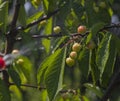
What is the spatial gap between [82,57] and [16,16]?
0.34 meters

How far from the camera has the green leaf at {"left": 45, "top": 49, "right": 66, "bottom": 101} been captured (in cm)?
144

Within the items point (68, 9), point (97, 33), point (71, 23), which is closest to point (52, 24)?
point (71, 23)

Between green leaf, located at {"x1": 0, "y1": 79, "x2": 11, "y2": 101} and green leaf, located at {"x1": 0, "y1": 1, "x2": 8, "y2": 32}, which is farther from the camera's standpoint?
green leaf, located at {"x1": 0, "y1": 1, "x2": 8, "y2": 32}

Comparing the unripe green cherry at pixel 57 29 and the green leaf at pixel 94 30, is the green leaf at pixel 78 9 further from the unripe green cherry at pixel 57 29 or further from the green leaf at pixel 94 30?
the green leaf at pixel 94 30

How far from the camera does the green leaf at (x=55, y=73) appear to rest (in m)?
1.44

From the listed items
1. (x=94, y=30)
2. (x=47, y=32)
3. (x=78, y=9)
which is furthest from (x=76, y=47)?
(x=47, y=32)

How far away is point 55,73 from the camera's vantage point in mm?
1447

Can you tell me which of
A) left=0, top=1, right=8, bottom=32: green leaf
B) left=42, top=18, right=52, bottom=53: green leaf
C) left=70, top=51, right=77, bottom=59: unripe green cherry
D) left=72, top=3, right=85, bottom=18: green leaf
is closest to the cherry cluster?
left=70, top=51, right=77, bottom=59: unripe green cherry

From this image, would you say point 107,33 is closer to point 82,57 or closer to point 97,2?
point 82,57

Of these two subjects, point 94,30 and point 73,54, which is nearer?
point 94,30

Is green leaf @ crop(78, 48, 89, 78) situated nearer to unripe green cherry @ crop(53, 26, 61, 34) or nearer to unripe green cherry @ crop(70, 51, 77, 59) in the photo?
unripe green cherry @ crop(70, 51, 77, 59)

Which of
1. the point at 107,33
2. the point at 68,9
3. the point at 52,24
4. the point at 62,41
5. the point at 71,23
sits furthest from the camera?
the point at 52,24

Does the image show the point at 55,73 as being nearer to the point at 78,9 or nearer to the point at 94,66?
the point at 94,66

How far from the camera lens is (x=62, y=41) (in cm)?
156
